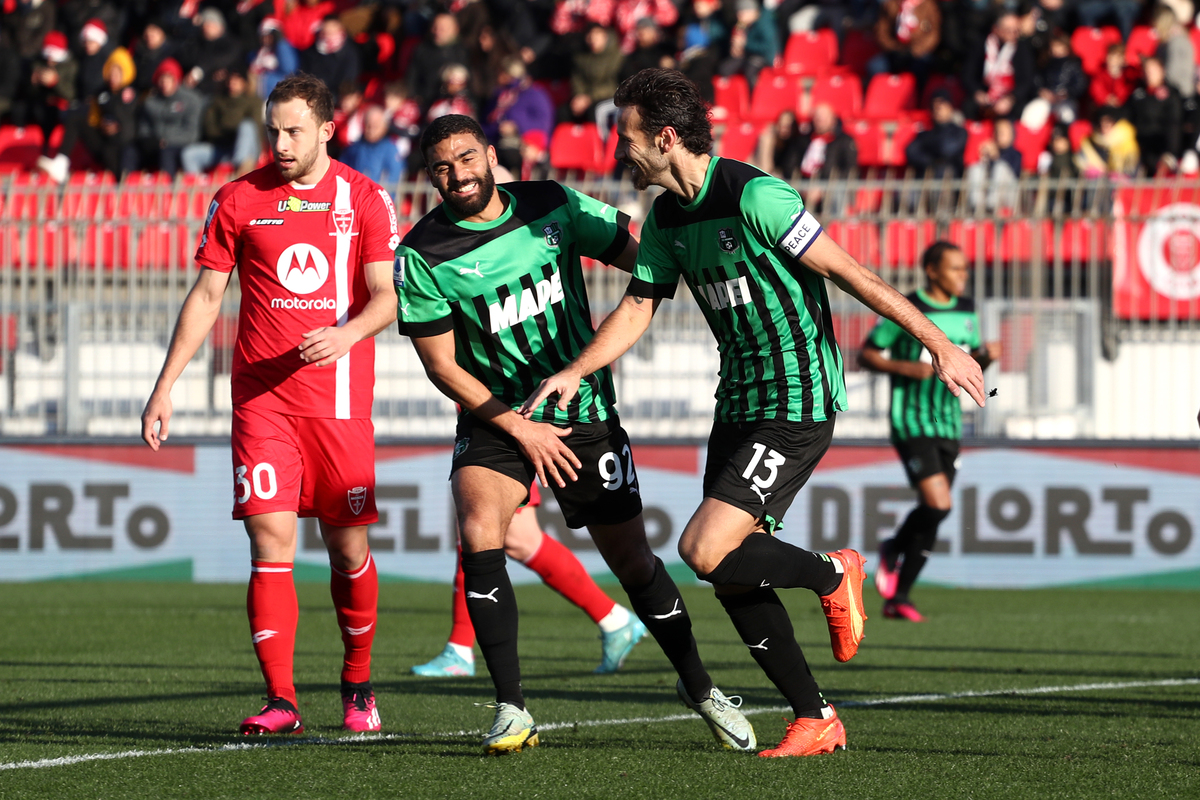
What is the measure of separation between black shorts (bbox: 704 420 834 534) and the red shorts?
51.2 inches

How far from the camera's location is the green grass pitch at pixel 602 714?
420 cm

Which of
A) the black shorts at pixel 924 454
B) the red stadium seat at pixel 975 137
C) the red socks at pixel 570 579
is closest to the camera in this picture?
the red socks at pixel 570 579

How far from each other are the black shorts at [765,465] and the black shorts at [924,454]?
4788mm

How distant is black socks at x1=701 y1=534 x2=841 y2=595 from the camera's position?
15.1ft

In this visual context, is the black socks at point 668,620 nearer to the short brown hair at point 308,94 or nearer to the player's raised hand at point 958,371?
the player's raised hand at point 958,371

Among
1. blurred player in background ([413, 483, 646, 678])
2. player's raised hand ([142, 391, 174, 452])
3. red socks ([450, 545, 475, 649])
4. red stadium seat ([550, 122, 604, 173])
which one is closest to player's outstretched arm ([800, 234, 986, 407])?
player's raised hand ([142, 391, 174, 452])

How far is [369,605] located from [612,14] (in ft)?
46.6

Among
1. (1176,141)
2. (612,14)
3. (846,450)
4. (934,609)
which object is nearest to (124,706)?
(934,609)

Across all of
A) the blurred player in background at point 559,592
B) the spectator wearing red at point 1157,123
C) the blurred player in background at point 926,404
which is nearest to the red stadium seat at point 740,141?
the spectator wearing red at point 1157,123

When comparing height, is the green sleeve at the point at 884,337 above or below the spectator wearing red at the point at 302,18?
below

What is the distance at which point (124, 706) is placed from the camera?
19.1 feet

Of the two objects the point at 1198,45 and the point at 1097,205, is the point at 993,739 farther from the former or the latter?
the point at 1198,45

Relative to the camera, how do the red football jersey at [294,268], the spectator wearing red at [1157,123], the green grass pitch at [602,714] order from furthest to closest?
the spectator wearing red at [1157,123] → the red football jersey at [294,268] → the green grass pitch at [602,714]

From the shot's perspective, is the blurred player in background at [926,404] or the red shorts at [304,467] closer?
the red shorts at [304,467]
